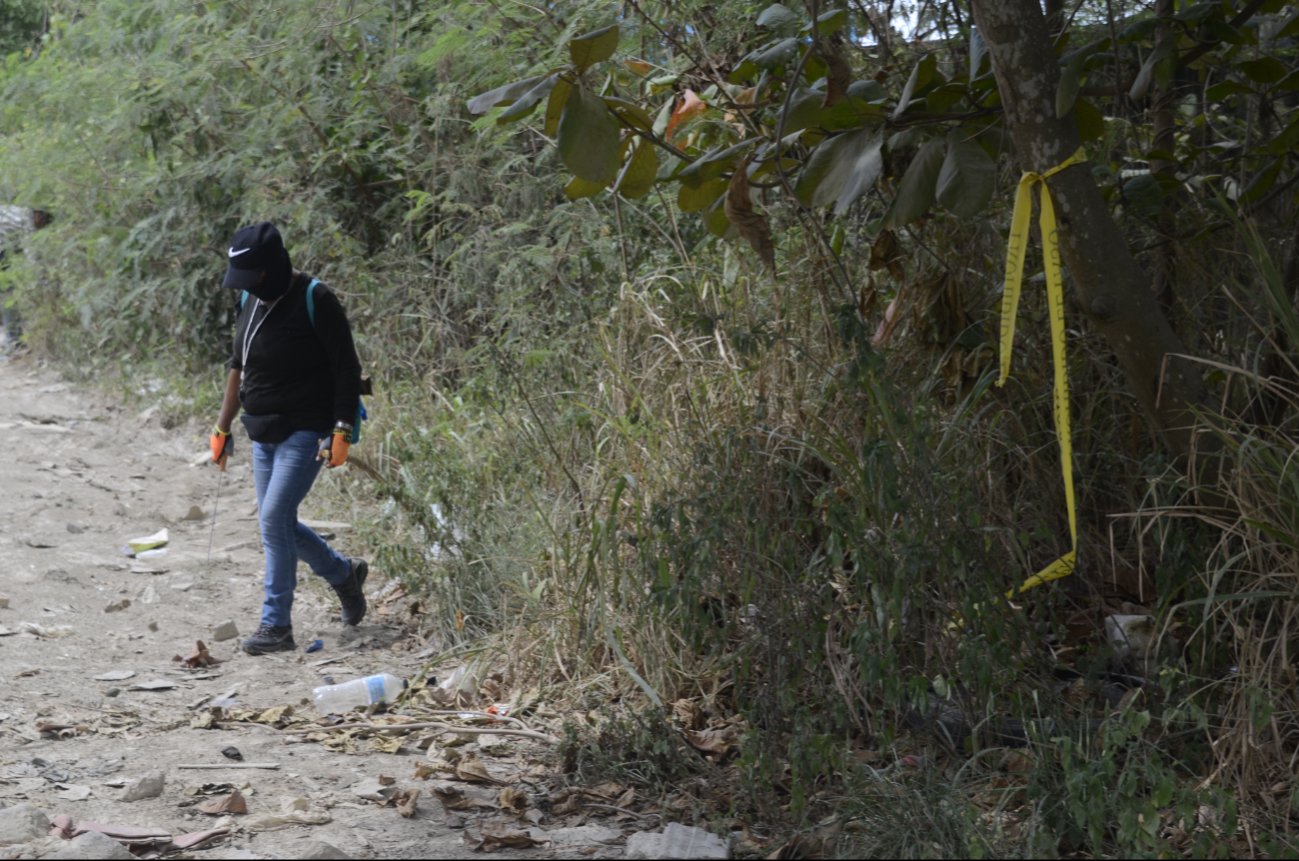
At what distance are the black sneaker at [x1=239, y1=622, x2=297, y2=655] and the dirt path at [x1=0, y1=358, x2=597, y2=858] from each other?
0.06 meters

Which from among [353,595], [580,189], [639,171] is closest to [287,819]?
[580,189]

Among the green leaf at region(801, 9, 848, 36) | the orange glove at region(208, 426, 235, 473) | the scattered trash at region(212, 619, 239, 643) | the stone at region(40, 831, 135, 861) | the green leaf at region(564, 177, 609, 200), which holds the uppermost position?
the green leaf at region(801, 9, 848, 36)

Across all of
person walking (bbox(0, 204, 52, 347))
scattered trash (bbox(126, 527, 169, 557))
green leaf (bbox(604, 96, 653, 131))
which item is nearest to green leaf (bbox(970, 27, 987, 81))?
green leaf (bbox(604, 96, 653, 131))

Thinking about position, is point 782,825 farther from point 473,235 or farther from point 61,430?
point 61,430

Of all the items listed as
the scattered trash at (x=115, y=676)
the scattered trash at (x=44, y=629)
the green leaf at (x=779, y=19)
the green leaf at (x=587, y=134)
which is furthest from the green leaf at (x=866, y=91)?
the scattered trash at (x=44, y=629)

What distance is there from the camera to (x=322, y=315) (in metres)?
6.00

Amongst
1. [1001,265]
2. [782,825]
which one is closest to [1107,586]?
[1001,265]

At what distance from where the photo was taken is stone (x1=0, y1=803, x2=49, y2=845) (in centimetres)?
345

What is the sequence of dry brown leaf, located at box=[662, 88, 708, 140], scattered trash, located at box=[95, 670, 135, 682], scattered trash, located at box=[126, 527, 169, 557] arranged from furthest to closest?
scattered trash, located at box=[126, 527, 169, 557] < scattered trash, located at box=[95, 670, 135, 682] < dry brown leaf, located at box=[662, 88, 708, 140]

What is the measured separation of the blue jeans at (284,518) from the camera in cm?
595

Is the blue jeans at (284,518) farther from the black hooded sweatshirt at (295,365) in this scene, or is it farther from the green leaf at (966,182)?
the green leaf at (966,182)

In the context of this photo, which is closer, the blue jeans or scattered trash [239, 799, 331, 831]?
scattered trash [239, 799, 331, 831]

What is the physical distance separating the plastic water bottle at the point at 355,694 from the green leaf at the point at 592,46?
8.67 feet

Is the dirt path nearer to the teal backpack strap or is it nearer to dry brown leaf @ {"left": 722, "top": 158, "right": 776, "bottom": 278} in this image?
the teal backpack strap
